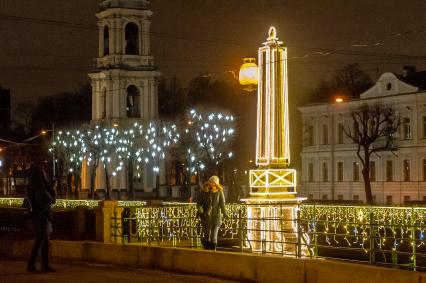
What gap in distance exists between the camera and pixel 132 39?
323ft

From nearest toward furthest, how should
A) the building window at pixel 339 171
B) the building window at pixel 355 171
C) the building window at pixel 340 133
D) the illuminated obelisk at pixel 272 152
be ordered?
the illuminated obelisk at pixel 272 152
the building window at pixel 355 171
the building window at pixel 339 171
the building window at pixel 340 133

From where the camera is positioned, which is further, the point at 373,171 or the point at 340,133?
the point at 340,133

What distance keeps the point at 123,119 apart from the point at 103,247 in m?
76.3

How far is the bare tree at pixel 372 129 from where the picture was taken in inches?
2953

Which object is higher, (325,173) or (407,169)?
(407,169)

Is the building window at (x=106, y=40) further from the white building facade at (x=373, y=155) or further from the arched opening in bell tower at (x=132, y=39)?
the white building facade at (x=373, y=155)

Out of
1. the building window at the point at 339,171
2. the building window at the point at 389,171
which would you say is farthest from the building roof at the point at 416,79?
the building window at the point at 339,171

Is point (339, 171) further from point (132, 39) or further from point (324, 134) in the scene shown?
point (132, 39)

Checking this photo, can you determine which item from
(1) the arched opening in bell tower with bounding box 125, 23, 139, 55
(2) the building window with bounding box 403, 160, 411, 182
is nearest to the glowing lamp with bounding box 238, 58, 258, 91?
(2) the building window with bounding box 403, 160, 411, 182

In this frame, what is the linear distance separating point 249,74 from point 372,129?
2113 inches

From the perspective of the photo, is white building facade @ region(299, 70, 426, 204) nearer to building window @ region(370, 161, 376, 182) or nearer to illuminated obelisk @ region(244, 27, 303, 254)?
building window @ region(370, 161, 376, 182)

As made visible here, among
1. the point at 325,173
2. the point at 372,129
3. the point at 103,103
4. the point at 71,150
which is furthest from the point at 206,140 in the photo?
the point at 372,129

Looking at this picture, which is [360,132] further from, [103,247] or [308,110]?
[103,247]

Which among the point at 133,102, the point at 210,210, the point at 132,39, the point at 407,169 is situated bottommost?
the point at 210,210
